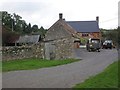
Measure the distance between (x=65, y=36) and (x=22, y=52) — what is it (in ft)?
89.8

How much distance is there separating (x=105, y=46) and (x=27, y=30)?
229 ft

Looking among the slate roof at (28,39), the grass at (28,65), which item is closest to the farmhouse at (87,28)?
the slate roof at (28,39)

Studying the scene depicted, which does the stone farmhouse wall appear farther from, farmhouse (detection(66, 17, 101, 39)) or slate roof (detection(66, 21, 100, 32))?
slate roof (detection(66, 21, 100, 32))

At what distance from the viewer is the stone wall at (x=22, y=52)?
110 ft

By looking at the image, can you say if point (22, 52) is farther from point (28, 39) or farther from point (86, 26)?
point (86, 26)

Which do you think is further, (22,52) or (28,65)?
(22,52)

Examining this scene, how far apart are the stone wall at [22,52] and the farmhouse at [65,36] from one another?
104 cm

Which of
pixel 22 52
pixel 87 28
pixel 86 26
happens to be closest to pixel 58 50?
pixel 22 52

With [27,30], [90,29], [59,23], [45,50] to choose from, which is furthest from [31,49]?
[27,30]

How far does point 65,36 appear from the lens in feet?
204

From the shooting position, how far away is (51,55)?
34.9 meters

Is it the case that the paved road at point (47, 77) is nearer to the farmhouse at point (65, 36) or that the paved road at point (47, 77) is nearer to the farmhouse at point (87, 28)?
the farmhouse at point (65, 36)

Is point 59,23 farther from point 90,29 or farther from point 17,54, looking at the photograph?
point 17,54

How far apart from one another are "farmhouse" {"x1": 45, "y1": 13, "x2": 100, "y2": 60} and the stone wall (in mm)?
1035
